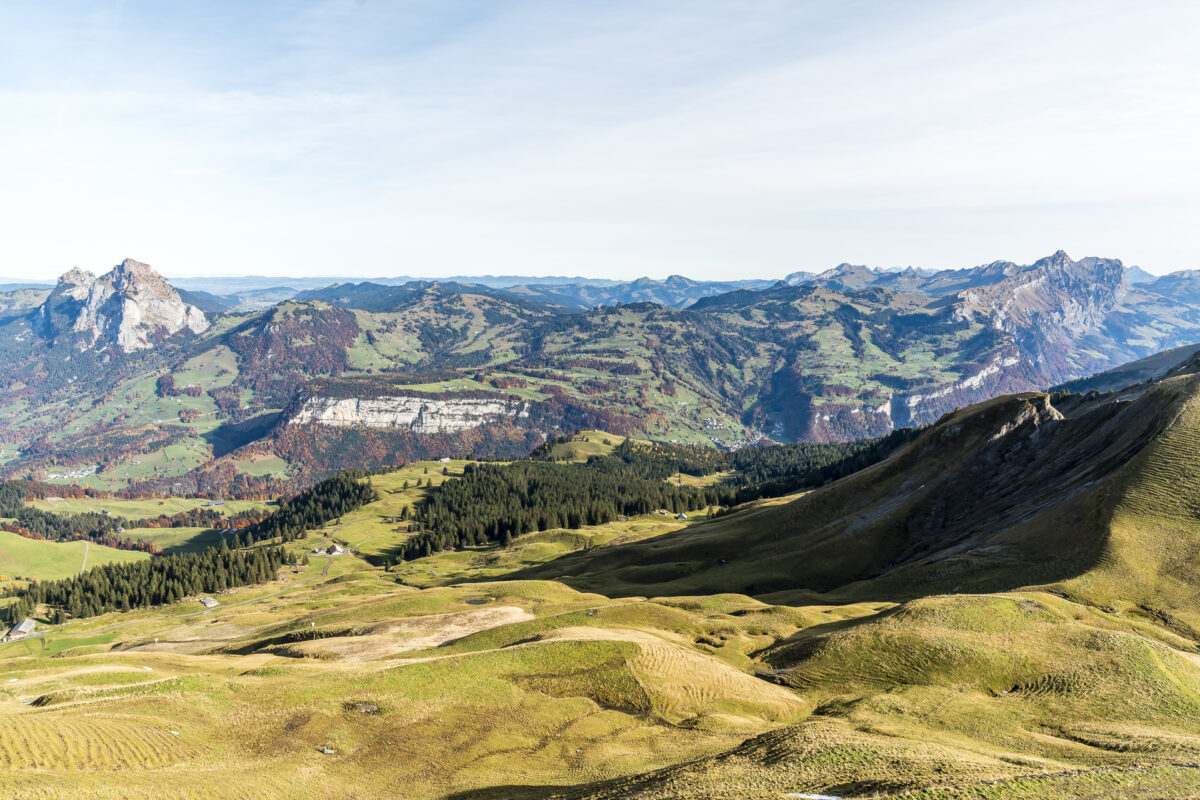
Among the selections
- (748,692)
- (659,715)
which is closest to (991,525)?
(748,692)

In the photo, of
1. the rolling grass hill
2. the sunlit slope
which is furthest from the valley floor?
the sunlit slope

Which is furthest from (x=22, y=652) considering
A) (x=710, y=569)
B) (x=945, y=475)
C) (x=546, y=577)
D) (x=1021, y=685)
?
(x=945, y=475)

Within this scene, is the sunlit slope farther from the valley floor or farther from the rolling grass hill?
the valley floor

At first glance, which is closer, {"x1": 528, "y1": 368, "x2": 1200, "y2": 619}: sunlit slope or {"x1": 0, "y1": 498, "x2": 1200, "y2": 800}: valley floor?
{"x1": 0, "y1": 498, "x2": 1200, "y2": 800}: valley floor

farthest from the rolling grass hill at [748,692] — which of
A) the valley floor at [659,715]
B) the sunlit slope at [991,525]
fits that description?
the sunlit slope at [991,525]

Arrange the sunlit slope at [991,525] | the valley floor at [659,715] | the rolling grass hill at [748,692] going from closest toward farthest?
the valley floor at [659,715] → the rolling grass hill at [748,692] → the sunlit slope at [991,525]

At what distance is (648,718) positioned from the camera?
170 ft

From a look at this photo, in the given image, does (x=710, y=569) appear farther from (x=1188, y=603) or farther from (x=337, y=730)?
(x=337, y=730)

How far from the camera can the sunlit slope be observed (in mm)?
82625

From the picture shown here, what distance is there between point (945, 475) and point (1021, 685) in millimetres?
96774

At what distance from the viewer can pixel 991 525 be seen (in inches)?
4518

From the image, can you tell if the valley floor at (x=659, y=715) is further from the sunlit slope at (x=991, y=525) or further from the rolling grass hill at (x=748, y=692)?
the sunlit slope at (x=991, y=525)

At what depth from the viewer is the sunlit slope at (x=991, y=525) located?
82625mm

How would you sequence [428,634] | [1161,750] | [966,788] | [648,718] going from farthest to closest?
1. [428,634]
2. [648,718]
3. [1161,750]
4. [966,788]
